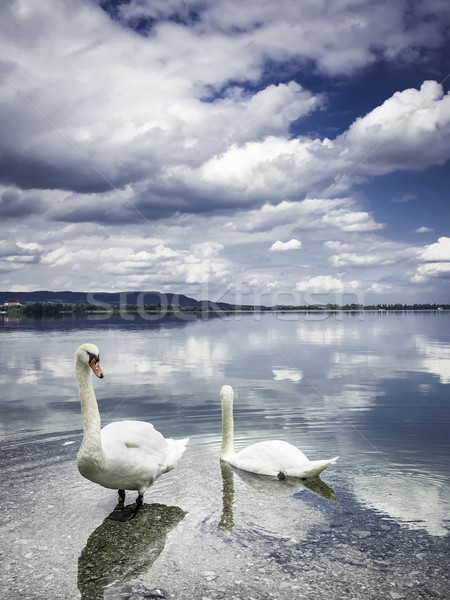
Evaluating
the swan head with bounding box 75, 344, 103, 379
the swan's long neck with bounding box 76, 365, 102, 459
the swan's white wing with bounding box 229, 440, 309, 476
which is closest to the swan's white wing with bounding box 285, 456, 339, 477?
the swan's white wing with bounding box 229, 440, 309, 476

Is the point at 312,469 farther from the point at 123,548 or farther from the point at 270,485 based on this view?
the point at 123,548

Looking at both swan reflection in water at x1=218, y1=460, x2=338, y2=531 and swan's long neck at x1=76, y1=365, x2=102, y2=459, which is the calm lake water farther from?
swan's long neck at x1=76, y1=365, x2=102, y2=459

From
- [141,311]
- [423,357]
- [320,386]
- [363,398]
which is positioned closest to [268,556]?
[363,398]

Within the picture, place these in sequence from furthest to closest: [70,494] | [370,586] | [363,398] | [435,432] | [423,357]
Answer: [423,357]
[363,398]
[435,432]
[70,494]
[370,586]

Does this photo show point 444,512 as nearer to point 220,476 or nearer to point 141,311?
point 220,476

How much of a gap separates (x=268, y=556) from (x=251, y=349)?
117 ft

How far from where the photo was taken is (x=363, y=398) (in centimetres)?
2083

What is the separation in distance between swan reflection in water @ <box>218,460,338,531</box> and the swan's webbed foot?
1500mm

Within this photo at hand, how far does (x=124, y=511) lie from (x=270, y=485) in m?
3.09

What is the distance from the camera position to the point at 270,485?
10.1 meters

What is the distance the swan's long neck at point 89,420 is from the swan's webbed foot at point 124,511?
4.78ft

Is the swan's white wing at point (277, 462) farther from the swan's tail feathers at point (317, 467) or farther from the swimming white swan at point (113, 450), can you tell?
the swimming white swan at point (113, 450)

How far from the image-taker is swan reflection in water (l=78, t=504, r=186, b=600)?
21.2 ft

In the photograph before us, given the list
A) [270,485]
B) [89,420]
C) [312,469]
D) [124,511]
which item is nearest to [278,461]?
[270,485]
